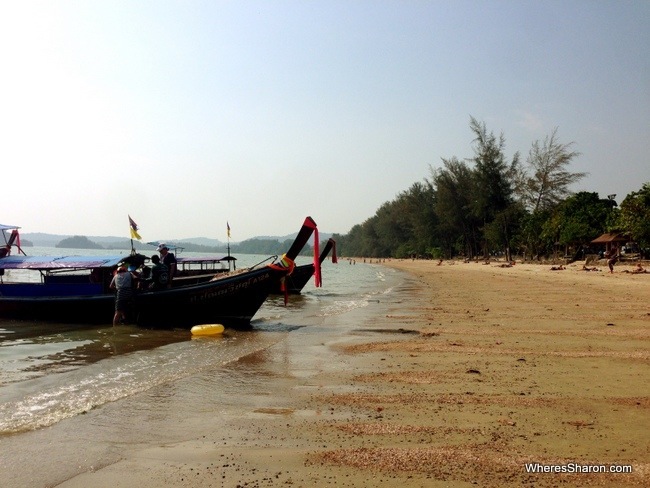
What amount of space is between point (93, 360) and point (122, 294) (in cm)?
518

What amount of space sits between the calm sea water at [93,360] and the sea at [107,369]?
0.05ft

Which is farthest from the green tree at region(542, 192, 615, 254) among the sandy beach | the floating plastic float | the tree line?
the floating plastic float

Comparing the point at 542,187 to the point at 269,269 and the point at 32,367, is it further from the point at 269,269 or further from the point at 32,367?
the point at 32,367

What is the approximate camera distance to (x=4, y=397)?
24.3 feet

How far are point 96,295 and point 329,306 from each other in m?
8.81

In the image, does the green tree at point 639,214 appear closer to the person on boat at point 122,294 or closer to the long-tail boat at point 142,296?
the long-tail boat at point 142,296

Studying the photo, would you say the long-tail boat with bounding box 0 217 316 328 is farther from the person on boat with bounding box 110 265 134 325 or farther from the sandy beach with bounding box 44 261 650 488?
the sandy beach with bounding box 44 261 650 488

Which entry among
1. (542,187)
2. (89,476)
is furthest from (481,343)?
(542,187)

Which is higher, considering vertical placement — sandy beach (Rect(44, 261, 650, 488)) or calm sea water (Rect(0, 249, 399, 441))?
sandy beach (Rect(44, 261, 650, 488))

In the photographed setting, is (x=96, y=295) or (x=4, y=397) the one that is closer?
(x=4, y=397)

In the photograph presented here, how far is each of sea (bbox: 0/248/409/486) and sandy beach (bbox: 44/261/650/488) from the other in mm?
684

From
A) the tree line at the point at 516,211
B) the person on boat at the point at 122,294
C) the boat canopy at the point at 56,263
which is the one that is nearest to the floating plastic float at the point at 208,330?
the person on boat at the point at 122,294

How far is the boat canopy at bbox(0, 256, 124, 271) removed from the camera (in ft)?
55.3

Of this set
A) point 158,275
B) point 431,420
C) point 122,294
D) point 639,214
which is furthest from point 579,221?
point 431,420
